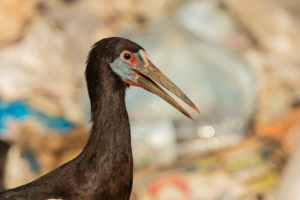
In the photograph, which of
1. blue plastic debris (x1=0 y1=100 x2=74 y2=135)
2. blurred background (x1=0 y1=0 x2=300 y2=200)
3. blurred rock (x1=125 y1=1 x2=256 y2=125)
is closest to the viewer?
blurred background (x1=0 y1=0 x2=300 y2=200)

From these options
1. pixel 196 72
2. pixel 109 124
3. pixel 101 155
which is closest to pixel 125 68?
pixel 109 124

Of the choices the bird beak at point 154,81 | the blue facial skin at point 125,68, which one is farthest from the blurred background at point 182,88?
the blue facial skin at point 125,68

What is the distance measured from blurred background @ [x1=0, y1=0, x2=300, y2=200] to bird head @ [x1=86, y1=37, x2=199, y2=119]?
4.78 feet

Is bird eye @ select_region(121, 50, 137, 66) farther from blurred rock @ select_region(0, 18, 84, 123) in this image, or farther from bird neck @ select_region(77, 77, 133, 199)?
blurred rock @ select_region(0, 18, 84, 123)

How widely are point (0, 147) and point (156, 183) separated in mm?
923

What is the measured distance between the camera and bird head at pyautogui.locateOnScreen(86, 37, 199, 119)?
9.39ft

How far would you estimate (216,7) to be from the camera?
6266 millimetres

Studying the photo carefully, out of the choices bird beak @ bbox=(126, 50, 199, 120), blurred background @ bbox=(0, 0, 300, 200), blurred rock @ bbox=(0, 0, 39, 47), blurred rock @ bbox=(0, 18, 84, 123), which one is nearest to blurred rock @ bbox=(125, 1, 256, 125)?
blurred background @ bbox=(0, 0, 300, 200)

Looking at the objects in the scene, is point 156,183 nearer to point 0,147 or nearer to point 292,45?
point 0,147

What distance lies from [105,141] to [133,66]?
0.29 m

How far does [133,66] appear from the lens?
2902 millimetres

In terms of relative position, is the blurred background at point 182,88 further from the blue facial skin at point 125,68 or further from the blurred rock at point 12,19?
the blue facial skin at point 125,68

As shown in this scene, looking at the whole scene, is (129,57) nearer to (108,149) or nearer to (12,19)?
(108,149)

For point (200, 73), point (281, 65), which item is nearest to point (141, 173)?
point (200, 73)
